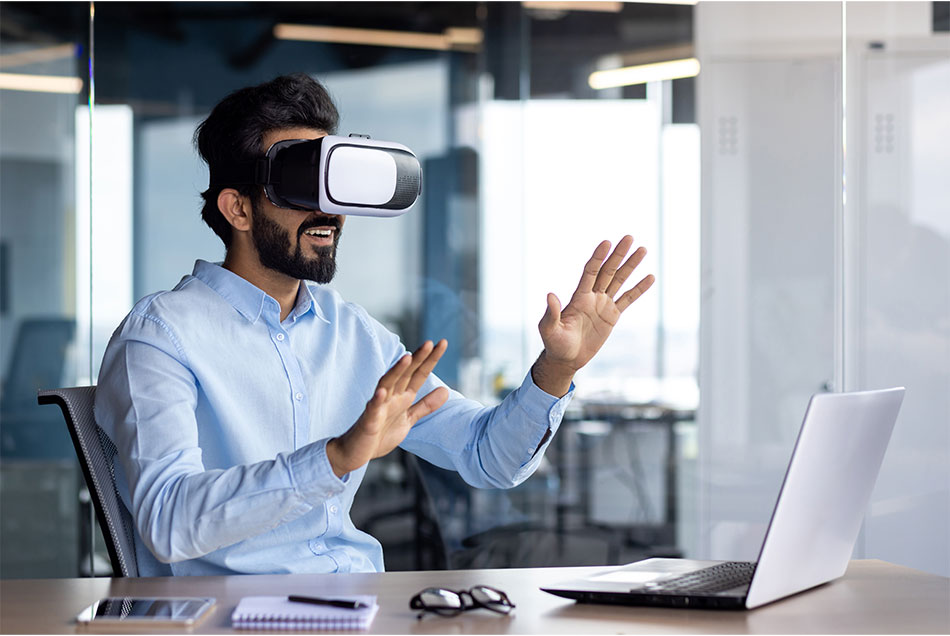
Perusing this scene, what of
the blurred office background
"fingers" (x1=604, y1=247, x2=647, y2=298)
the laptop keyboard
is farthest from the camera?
the blurred office background

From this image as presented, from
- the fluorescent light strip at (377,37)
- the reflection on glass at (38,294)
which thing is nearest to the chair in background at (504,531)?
the reflection on glass at (38,294)

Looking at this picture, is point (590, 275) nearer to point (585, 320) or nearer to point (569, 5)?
point (585, 320)

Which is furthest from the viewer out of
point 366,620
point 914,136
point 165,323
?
point 914,136

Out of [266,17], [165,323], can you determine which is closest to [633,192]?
[266,17]

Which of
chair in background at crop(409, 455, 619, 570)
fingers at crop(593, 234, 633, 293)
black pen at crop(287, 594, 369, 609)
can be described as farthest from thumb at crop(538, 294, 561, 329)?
chair in background at crop(409, 455, 619, 570)

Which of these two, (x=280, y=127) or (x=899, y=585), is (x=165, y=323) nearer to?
(x=280, y=127)

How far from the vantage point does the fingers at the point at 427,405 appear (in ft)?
4.97

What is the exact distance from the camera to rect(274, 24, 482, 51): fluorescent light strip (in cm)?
413

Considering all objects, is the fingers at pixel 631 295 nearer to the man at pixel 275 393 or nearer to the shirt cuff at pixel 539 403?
the man at pixel 275 393

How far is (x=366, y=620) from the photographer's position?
1.27 m

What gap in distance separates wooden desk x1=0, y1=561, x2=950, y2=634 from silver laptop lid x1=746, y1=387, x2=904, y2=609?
36 millimetres

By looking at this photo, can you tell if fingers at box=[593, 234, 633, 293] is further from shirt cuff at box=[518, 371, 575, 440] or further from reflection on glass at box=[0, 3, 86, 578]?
reflection on glass at box=[0, 3, 86, 578]

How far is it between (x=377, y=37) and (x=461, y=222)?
80 cm

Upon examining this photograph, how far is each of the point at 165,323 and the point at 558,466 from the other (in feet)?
8.38
